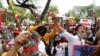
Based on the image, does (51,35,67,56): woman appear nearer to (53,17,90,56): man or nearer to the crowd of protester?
the crowd of protester

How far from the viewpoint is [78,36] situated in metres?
6.20

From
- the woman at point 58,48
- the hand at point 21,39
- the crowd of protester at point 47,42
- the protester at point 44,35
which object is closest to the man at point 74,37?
the crowd of protester at point 47,42

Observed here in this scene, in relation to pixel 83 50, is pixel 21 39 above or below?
above

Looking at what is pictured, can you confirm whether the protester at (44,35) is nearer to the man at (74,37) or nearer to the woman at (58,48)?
the woman at (58,48)

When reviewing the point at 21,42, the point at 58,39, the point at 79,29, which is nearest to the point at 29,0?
the point at 58,39

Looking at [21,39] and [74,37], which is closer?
[21,39]

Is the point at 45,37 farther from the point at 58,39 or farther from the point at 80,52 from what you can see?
the point at 80,52

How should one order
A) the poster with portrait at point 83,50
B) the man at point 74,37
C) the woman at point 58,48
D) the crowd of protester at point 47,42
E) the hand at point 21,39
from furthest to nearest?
the woman at point 58,48 < the man at point 74,37 < the poster with portrait at point 83,50 < the crowd of protester at point 47,42 < the hand at point 21,39

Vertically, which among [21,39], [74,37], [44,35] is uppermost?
[21,39]

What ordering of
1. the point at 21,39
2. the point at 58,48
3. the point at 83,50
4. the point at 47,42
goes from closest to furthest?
the point at 21,39 → the point at 83,50 → the point at 58,48 → the point at 47,42

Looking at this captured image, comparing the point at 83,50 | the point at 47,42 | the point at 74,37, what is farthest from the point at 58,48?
the point at 83,50

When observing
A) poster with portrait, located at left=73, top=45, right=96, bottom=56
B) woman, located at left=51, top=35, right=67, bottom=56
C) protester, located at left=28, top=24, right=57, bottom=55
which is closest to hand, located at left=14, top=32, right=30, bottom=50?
poster with portrait, located at left=73, top=45, right=96, bottom=56

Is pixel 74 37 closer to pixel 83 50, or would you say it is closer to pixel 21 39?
pixel 83 50

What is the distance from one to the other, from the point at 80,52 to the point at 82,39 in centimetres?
155
